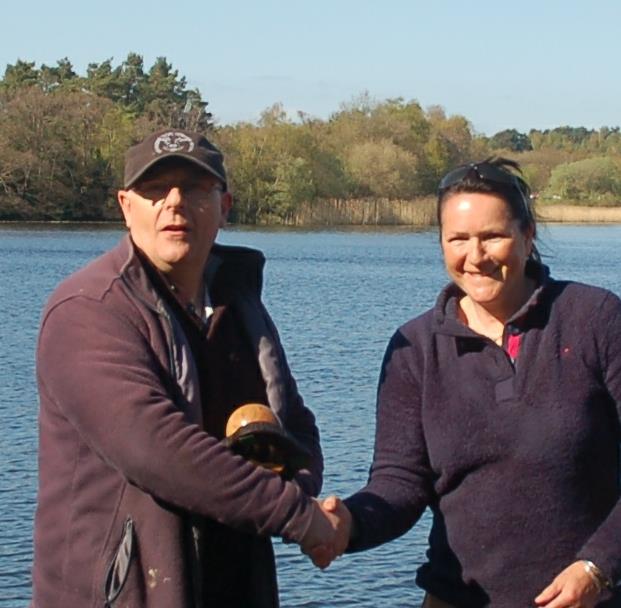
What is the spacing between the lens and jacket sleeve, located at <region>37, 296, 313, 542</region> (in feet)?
10.6

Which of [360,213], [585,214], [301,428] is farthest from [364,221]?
[301,428]

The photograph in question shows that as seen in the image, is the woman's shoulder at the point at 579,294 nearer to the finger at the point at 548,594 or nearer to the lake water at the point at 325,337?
the lake water at the point at 325,337

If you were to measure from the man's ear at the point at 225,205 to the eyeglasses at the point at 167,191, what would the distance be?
11 cm

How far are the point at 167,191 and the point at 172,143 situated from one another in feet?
0.42

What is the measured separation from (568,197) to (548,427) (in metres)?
104

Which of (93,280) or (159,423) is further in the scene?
(93,280)

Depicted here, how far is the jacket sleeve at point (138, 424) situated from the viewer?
3.24 metres

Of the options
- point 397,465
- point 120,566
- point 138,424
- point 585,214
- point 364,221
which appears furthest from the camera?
point 585,214

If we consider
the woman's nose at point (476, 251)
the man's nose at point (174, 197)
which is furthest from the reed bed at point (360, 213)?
the man's nose at point (174, 197)

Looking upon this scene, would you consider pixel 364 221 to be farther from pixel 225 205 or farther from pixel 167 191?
pixel 167 191

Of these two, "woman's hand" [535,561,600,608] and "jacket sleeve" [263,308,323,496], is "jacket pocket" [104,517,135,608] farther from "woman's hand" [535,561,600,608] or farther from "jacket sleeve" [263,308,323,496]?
"woman's hand" [535,561,600,608]

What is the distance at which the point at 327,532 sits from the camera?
3482mm

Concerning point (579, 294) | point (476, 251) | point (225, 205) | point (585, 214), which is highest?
point (225, 205)

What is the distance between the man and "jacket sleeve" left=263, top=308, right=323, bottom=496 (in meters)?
0.01
